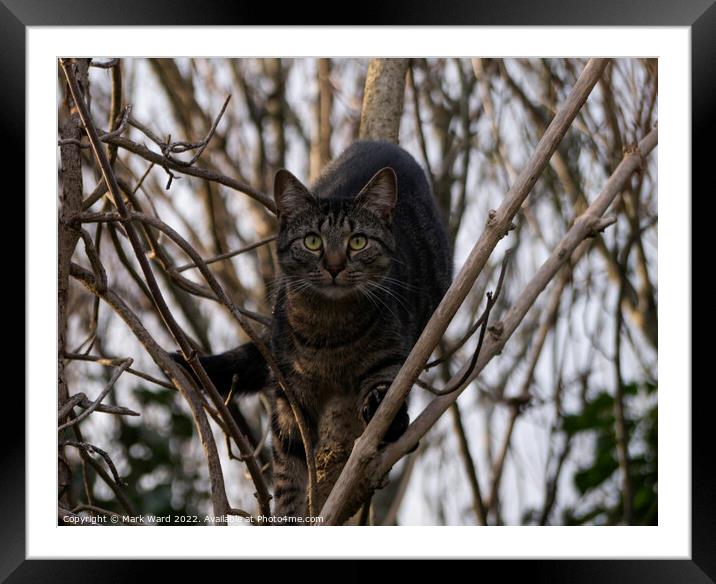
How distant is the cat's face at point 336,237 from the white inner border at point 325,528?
0.74 meters

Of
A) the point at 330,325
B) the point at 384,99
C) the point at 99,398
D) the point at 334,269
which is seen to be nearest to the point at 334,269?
the point at 334,269

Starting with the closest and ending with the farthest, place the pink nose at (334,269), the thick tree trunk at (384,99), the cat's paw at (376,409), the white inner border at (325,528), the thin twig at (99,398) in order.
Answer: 1. the thin twig at (99,398)
2. the white inner border at (325,528)
3. the cat's paw at (376,409)
4. the pink nose at (334,269)
5. the thick tree trunk at (384,99)

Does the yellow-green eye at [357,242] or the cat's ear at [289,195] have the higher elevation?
the cat's ear at [289,195]

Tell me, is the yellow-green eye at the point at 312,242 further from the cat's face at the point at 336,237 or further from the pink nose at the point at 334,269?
the pink nose at the point at 334,269

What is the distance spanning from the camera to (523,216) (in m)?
5.26

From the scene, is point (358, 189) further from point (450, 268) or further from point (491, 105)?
point (491, 105)

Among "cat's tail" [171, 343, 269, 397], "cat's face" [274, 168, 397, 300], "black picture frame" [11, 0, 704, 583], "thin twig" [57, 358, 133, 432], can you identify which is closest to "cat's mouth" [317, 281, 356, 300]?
"cat's face" [274, 168, 397, 300]

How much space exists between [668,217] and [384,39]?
1144 mm

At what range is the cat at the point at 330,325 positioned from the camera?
3686mm

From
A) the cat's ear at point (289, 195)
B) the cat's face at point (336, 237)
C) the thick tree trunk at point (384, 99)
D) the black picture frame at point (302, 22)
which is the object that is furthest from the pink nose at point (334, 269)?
the black picture frame at point (302, 22)

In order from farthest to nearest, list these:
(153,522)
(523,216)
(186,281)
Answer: (523,216)
(186,281)
(153,522)

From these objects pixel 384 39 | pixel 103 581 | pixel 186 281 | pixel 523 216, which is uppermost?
pixel 384 39

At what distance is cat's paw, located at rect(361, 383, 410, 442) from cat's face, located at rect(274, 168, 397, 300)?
→ 43 cm

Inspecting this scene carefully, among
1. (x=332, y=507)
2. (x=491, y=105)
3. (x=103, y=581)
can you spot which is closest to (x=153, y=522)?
(x=103, y=581)
